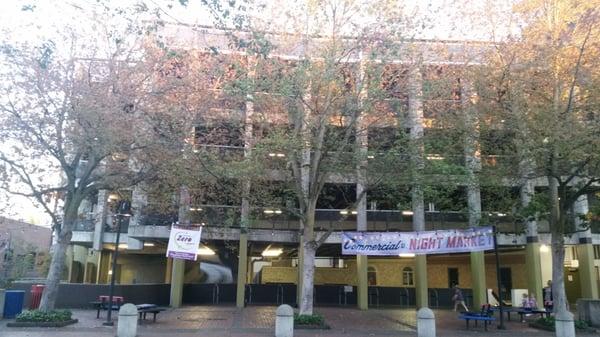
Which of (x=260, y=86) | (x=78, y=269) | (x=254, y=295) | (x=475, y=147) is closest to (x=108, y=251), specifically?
(x=78, y=269)

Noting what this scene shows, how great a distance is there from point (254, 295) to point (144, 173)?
1439 cm

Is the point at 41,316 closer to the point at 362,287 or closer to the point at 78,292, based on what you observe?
the point at 78,292

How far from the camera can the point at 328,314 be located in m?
23.9

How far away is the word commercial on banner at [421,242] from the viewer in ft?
63.5

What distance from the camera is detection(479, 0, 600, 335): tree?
1666cm

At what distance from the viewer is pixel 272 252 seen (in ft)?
114

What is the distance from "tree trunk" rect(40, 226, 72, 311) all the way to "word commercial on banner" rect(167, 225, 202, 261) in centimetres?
359

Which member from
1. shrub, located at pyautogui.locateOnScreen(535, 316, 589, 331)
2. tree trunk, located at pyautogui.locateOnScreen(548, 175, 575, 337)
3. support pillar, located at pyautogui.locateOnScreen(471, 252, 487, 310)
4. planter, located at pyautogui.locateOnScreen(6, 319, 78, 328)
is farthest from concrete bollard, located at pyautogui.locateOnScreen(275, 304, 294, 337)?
support pillar, located at pyautogui.locateOnScreen(471, 252, 487, 310)

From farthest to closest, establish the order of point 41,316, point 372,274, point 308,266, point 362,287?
point 372,274, point 362,287, point 308,266, point 41,316

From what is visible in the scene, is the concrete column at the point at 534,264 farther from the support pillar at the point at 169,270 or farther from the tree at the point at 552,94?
the support pillar at the point at 169,270

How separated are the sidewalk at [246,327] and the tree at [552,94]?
3679 mm

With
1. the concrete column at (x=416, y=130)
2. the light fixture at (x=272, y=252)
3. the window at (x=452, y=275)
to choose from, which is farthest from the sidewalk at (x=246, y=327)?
the window at (x=452, y=275)

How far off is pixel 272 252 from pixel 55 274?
1826cm

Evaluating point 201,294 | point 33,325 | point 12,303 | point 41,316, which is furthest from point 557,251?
point 201,294
